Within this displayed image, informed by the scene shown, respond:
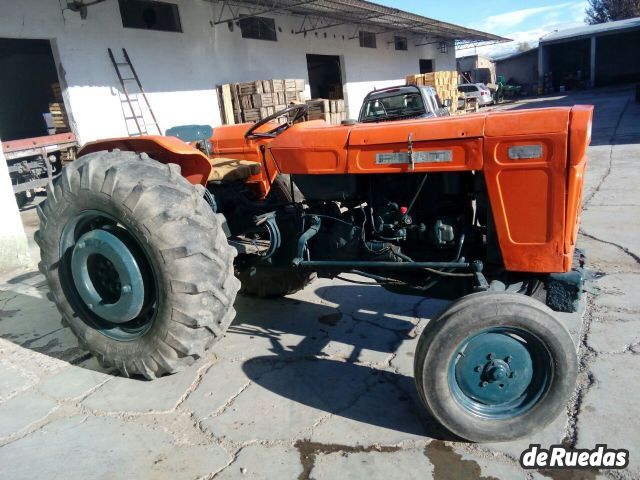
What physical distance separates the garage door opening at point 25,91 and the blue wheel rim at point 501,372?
1294 centimetres

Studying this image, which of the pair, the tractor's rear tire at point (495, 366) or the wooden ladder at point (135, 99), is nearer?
the tractor's rear tire at point (495, 366)

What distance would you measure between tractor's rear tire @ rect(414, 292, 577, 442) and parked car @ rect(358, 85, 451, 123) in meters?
7.73

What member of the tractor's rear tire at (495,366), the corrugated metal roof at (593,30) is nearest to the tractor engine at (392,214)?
the tractor's rear tire at (495,366)

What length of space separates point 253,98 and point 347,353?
9.03m

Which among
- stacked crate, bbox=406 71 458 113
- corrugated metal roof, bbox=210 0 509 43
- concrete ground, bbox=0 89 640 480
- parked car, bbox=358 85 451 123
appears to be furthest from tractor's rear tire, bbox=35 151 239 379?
stacked crate, bbox=406 71 458 113

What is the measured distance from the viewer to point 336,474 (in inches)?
87.0

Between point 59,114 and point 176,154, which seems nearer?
point 176,154

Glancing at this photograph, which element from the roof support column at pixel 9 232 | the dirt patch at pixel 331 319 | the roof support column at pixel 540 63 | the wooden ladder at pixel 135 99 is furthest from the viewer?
the roof support column at pixel 540 63

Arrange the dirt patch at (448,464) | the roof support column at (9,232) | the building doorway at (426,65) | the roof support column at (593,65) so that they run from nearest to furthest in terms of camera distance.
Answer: the dirt patch at (448,464) → the roof support column at (9,232) → the building doorway at (426,65) → the roof support column at (593,65)

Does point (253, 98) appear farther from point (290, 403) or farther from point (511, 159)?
point (511, 159)

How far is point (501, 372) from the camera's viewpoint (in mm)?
2234

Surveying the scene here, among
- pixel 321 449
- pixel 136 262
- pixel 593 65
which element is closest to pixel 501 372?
pixel 321 449

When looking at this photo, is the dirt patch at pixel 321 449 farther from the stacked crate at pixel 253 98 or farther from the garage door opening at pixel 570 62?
the garage door opening at pixel 570 62

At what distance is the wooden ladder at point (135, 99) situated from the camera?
9.29m
